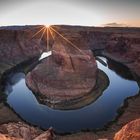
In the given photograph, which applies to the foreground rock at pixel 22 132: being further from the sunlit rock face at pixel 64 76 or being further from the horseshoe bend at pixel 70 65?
the sunlit rock face at pixel 64 76

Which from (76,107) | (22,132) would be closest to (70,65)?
(76,107)

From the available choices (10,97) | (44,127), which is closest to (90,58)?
(10,97)

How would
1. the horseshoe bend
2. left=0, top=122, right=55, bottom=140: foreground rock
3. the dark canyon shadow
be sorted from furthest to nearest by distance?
the horseshoe bend < the dark canyon shadow < left=0, top=122, right=55, bottom=140: foreground rock

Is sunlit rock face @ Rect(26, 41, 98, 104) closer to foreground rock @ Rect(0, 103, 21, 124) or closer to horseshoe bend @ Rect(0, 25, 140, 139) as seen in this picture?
horseshoe bend @ Rect(0, 25, 140, 139)

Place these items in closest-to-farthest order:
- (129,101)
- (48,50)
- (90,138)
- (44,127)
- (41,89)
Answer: (90,138)
(44,127)
(129,101)
(41,89)
(48,50)

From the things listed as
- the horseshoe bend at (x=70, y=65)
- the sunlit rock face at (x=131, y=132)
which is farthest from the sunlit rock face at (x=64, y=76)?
the sunlit rock face at (x=131, y=132)

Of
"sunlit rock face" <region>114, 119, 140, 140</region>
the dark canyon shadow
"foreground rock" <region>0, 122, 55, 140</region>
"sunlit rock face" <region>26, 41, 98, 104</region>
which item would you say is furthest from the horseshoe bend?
"sunlit rock face" <region>114, 119, 140, 140</region>

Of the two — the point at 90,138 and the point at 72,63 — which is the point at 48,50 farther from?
the point at 90,138

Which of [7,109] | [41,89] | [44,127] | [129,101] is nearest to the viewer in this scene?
[44,127]

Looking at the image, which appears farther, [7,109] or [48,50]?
[48,50]
